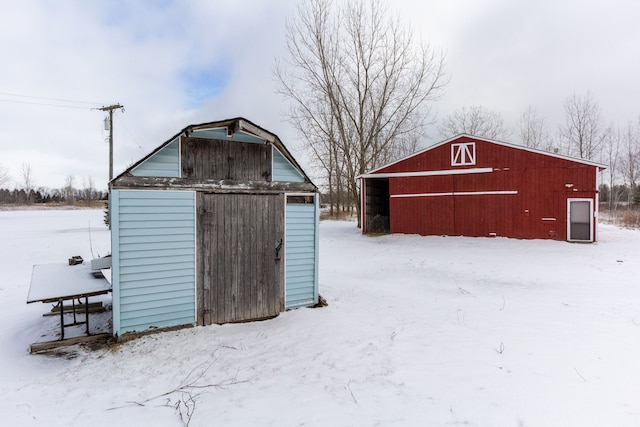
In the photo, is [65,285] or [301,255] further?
[301,255]

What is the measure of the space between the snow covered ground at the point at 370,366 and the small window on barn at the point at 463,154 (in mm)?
8408

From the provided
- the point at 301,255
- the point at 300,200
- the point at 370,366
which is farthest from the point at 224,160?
the point at 370,366

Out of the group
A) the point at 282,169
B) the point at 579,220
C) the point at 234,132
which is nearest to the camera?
the point at 234,132

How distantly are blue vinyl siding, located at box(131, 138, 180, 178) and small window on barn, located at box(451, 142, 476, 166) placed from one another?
13332 millimetres

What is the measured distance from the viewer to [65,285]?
5328 millimetres

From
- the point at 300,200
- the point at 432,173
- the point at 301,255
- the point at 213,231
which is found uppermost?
the point at 432,173

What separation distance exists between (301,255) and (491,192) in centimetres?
1180

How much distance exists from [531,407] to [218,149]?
5495 millimetres

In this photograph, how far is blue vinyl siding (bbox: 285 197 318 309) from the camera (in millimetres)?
6406

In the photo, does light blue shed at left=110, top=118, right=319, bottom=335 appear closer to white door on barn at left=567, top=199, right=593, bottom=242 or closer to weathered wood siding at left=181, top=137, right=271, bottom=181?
weathered wood siding at left=181, top=137, right=271, bottom=181

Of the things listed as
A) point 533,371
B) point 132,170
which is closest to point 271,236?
point 132,170

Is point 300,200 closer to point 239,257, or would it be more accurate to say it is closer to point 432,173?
point 239,257

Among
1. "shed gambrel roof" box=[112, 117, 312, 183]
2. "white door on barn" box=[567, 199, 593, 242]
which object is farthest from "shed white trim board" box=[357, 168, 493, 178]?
"shed gambrel roof" box=[112, 117, 312, 183]

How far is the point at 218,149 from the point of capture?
19.0 feet
